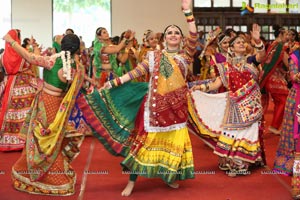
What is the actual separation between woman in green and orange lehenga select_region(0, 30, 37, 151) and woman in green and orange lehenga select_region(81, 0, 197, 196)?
2175 millimetres

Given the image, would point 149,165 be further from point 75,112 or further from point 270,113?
point 270,113

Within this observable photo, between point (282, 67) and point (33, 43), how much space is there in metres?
3.43

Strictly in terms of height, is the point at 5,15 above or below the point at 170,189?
above

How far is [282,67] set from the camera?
742 centimetres

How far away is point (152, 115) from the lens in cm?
431

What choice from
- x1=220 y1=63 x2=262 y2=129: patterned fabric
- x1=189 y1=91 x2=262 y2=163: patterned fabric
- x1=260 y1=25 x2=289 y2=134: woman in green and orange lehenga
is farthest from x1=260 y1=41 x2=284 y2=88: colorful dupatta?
x1=220 y1=63 x2=262 y2=129: patterned fabric

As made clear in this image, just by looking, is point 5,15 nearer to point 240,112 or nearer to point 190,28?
point 240,112

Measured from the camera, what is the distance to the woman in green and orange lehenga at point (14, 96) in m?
6.22

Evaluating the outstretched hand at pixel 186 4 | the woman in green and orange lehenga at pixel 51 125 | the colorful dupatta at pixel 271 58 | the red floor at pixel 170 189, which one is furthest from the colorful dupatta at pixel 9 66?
the colorful dupatta at pixel 271 58

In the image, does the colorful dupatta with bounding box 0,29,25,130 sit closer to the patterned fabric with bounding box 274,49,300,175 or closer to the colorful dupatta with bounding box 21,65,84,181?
the colorful dupatta with bounding box 21,65,84,181

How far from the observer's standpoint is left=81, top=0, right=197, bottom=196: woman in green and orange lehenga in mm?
4301

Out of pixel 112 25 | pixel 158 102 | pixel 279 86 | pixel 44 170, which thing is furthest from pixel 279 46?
pixel 112 25

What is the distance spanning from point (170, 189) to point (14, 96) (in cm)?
266

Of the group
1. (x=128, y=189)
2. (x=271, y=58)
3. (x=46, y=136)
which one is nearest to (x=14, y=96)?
(x=46, y=136)
